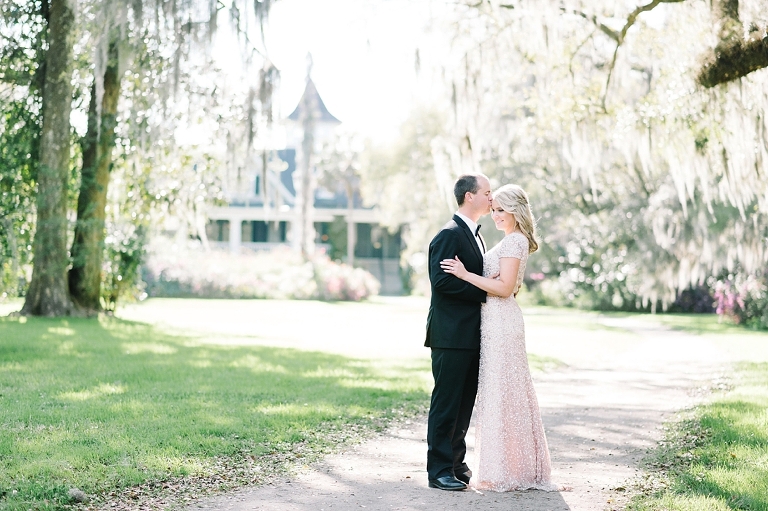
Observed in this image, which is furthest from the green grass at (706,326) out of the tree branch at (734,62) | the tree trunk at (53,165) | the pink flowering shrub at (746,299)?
the tree trunk at (53,165)

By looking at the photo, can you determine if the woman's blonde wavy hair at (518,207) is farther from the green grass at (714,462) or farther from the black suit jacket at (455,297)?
the green grass at (714,462)

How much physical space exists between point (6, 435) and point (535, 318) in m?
21.2

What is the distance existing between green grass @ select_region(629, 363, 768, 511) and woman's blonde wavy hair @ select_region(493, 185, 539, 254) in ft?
5.85

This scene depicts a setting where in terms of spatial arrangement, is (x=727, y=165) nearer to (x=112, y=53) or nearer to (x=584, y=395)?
(x=584, y=395)

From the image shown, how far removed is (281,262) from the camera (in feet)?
117

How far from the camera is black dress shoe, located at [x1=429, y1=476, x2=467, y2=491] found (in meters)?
5.43

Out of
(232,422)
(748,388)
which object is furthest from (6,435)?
(748,388)

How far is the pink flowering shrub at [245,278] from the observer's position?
3319 centimetres

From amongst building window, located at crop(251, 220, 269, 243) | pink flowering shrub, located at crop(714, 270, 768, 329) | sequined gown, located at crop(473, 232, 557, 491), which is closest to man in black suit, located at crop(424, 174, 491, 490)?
sequined gown, located at crop(473, 232, 557, 491)

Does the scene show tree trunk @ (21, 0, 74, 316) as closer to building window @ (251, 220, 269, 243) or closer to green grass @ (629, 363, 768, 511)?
green grass @ (629, 363, 768, 511)

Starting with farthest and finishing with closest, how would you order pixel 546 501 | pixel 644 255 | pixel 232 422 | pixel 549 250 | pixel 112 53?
pixel 549 250 < pixel 644 255 < pixel 112 53 < pixel 232 422 < pixel 546 501

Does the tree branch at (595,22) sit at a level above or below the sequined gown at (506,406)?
above

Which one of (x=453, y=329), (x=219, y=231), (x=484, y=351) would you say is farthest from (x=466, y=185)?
(x=219, y=231)

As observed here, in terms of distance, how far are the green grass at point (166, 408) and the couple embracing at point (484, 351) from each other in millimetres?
1284
